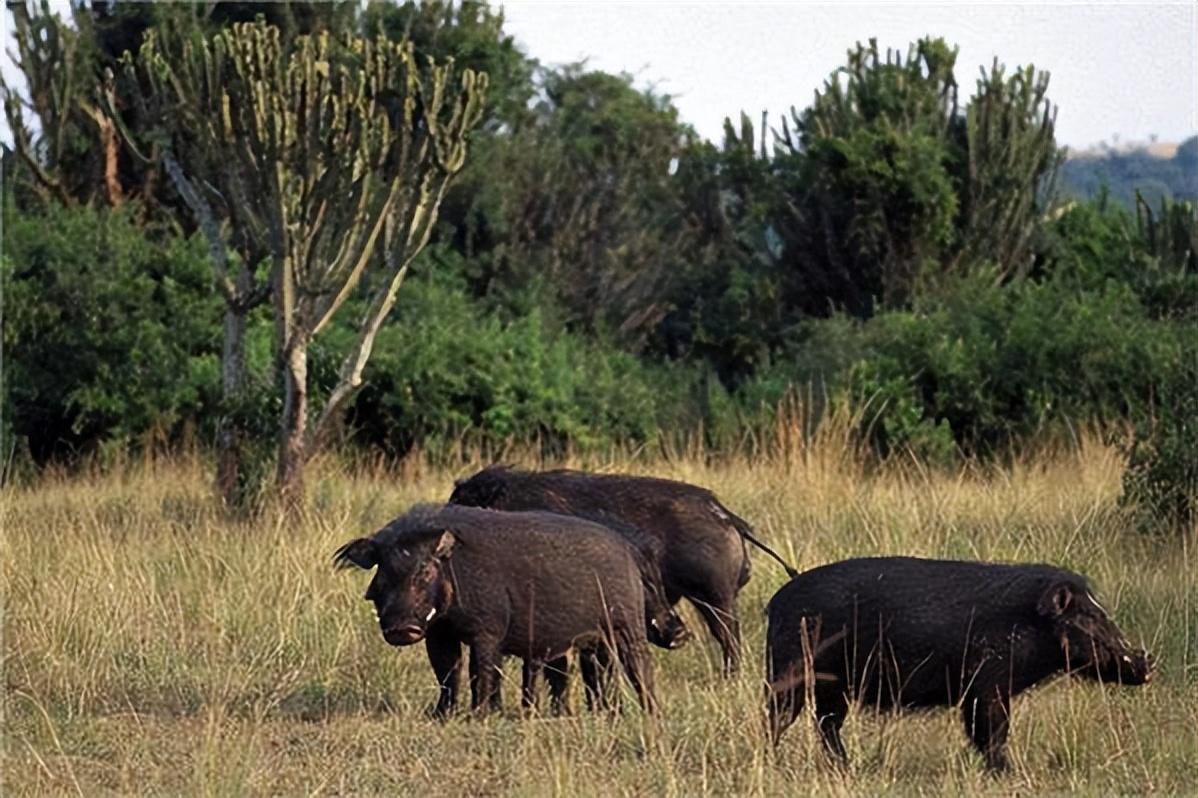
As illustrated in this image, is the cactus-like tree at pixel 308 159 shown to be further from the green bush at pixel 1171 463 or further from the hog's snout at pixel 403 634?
the hog's snout at pixel 403 634

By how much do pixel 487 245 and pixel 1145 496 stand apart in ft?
53.2

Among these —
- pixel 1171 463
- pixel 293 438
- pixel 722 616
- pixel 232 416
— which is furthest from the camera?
pixel 232 416

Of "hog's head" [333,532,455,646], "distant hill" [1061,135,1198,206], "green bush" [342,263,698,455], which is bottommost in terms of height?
"green bush" [342,263,698,455]

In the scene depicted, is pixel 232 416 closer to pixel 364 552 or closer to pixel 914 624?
pixel 364 552

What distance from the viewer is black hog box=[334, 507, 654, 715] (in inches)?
275

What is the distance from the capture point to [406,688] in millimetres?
7801

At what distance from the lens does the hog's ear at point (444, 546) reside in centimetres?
698

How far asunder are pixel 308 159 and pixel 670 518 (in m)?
5.55

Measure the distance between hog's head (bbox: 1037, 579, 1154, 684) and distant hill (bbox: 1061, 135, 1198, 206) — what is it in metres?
15.7

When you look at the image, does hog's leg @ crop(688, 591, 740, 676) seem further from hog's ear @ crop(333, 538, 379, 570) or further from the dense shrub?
the dense shrub

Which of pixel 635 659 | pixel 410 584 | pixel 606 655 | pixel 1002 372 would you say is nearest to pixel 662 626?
pixel 606 655

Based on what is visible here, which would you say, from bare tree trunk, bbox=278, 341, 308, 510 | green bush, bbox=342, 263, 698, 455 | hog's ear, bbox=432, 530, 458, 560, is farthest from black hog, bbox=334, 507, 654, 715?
green bush, bbox=342, 263, 698, 455

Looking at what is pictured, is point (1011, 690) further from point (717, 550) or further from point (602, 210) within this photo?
point (602, 210)

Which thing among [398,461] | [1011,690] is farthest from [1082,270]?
[1011,690]
